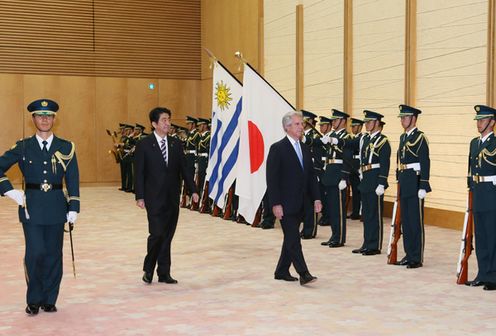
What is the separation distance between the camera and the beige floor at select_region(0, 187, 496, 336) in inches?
202

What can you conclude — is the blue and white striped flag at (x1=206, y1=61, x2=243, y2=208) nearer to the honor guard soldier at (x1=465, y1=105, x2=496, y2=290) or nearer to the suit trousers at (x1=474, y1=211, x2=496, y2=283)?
the honor guard soldier at (x1=465, y1=105, x2=496, y2=290)

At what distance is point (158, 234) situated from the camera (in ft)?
21.3

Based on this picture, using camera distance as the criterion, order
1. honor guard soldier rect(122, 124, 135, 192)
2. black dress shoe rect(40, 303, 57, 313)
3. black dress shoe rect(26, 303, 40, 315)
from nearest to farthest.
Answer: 1. black dress shoe rect(26, 303, 40, 315)
2. black dress shoe rect(40, 303, 57, 313)
3. honor guard soldier rect(122, 124, 135, 192)

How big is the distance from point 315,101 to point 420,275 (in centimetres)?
720

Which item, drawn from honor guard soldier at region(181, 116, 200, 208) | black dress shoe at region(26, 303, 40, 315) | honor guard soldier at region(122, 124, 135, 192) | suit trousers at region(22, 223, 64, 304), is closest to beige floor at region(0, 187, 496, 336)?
black dress shoe at region(26, 303, 40, 315)

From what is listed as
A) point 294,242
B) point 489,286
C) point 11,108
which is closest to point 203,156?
point 294,242

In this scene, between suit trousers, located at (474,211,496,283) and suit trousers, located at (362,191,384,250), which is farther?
suit trousers, located at (362,191,384,250)

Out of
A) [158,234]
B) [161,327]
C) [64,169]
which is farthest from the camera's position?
[158,234]

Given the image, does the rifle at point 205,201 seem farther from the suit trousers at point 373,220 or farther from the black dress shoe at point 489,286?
the black dress shoe at point 489,286

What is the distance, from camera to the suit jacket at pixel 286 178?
6.51 metres

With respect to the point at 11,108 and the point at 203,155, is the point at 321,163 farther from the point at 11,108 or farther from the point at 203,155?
the point at 11,108

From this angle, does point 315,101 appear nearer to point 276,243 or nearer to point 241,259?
point 276,243

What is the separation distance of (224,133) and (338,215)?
1997 millimetres

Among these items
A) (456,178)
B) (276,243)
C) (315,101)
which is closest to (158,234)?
(276,243)
